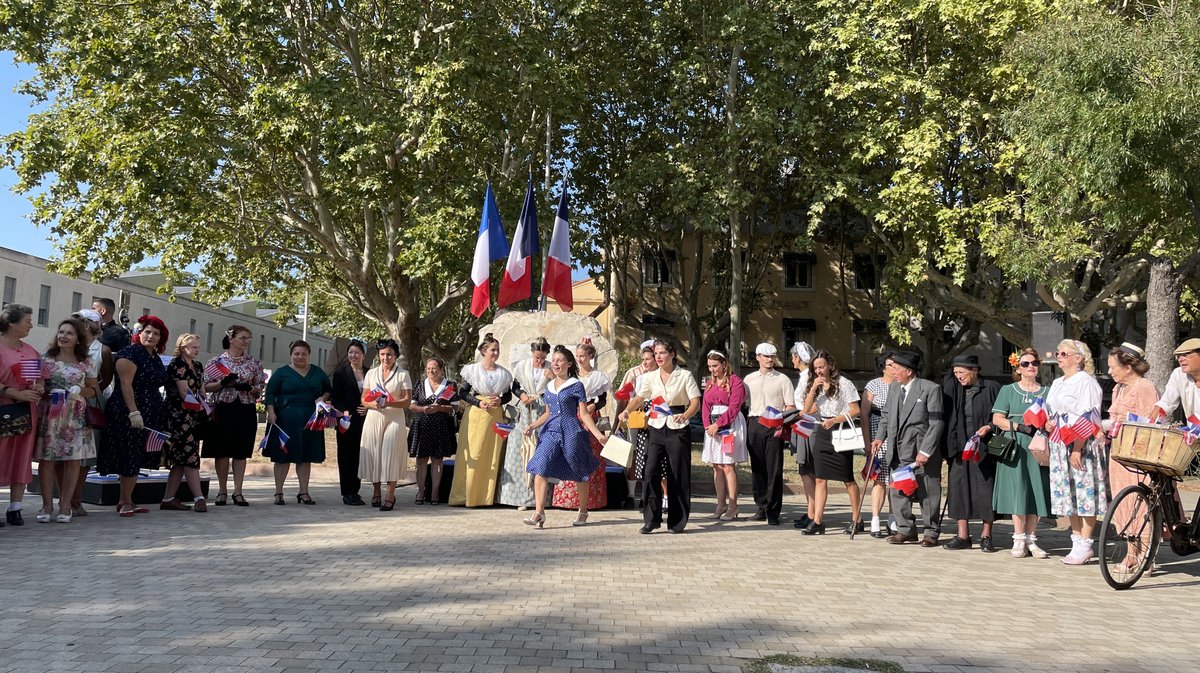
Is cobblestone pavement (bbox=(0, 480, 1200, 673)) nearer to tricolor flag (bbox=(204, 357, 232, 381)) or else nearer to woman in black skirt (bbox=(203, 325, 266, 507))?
woman in black skirt (bbox=(203, 325, 266, 507))

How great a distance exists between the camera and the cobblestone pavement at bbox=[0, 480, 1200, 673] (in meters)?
4.86

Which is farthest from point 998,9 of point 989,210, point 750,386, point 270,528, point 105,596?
point 105,596

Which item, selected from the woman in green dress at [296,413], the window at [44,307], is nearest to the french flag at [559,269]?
the woman in green dress at [296,413]

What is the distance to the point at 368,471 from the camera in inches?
440

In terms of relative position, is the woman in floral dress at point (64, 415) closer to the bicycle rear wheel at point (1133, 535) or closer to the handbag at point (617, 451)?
the handbag at point (617, 451)

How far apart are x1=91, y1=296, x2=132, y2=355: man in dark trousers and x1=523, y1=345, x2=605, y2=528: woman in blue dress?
5223mm

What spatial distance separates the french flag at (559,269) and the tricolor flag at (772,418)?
20.0ft

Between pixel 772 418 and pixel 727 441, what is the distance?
59 centimetres

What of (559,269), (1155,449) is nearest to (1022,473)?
(1155,449)

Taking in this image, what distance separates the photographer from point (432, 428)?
11656mm

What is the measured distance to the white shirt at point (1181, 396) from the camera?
25.2 ft

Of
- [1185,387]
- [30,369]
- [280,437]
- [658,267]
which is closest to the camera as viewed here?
[1185,387]

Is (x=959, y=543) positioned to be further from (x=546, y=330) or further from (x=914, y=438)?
(x=546, y=330)

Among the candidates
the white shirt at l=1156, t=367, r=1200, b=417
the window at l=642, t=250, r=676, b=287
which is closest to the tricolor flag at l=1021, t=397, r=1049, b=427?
the white shirt at l=1156, t=367, r=1200, b=417
